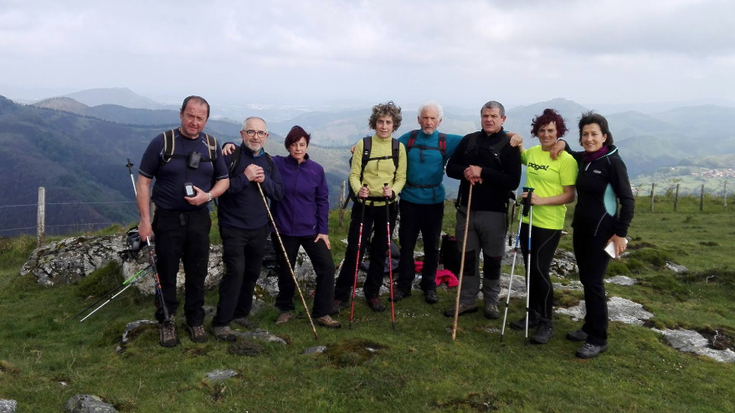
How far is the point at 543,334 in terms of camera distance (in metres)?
7.16

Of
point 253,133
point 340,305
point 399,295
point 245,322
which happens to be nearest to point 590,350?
point 399,295

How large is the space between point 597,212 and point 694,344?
311cm

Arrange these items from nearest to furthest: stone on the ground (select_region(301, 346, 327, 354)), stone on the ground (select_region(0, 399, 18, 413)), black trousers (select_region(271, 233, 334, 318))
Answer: stone on the ground (select_region(0, 399, 18, 413))
stone on the ground (select_region(301, 346, 327, 354))
black trousers (select_region(271, 233, 334, 318))

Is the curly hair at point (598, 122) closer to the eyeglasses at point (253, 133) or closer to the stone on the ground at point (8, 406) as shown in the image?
the eyeglasses at point (253, 133)

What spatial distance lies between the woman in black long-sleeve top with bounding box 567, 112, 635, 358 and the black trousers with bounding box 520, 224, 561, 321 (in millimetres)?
381

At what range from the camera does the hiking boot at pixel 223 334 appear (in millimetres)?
6910

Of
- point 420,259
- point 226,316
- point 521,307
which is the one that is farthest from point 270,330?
point 420,259

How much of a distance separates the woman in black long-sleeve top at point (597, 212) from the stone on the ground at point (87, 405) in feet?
19.8

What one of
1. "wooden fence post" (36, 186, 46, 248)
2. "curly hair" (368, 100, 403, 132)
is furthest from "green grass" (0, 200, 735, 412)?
"wooden fence post" (36, 186, 46, 248)

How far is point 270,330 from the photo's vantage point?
7586 millimetres

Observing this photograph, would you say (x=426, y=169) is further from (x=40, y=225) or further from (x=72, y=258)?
(x=40, y=225)

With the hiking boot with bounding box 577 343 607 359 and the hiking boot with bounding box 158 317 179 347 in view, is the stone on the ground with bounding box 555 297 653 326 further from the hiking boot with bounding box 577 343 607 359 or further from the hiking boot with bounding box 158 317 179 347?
the hiking boot with bounding box 158 317 179 347

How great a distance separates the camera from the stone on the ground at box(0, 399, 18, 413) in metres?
4.53

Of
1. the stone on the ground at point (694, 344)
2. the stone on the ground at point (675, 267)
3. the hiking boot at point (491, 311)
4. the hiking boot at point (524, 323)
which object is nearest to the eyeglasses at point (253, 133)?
the hiking boot at point (491, 311)
